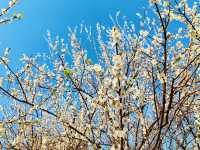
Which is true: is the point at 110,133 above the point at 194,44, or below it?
below

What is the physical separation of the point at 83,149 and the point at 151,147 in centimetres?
357

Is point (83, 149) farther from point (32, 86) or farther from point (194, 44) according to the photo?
point (194, 44)

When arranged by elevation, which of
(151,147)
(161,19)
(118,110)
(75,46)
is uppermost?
(75,46)

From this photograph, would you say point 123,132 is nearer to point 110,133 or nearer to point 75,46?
point 110,133

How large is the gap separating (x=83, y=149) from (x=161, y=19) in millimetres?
4218

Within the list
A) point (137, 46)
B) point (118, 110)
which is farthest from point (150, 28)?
point (118, 110)

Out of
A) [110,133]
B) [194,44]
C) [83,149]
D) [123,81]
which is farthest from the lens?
[83,149]

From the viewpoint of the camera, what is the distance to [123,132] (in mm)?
5289

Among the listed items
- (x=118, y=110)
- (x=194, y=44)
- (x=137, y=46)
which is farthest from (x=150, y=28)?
(x=118, y=110)

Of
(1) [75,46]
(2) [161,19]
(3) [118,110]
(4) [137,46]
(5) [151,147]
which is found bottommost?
(5) [151,147]

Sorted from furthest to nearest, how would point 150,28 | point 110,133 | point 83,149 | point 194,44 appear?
point 83,149
point 150,28
point 194,44
point 110,133

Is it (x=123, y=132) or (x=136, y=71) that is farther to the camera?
(x=136, y=71)

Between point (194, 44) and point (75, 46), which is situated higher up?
point (75, 46)

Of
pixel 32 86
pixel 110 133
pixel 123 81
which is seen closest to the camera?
pixel 123 81
